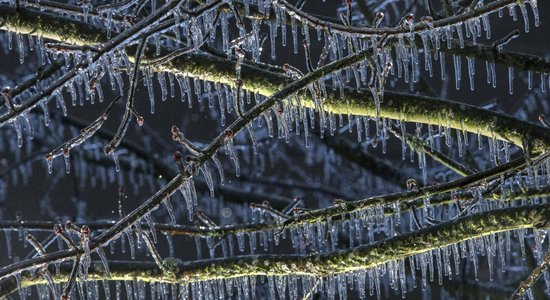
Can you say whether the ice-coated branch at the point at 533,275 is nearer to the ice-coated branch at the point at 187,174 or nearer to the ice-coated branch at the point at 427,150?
the ice-coated branch at the point at 187,174

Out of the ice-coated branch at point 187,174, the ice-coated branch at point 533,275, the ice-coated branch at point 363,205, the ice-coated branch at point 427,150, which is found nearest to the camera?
the ice-coated branch at point 187,174

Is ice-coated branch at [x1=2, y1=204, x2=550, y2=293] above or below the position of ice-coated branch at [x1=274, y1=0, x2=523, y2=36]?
below

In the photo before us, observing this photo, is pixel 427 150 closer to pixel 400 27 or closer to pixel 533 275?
pixel 533 275

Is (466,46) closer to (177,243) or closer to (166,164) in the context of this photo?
(166,164)

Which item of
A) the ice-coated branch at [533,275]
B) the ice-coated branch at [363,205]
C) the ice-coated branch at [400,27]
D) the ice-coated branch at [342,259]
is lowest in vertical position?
the ice-coated branch at [533,275]

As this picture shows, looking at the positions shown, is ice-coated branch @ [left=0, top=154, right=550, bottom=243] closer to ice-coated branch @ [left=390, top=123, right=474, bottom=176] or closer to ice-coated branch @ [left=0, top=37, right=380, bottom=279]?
ice-coated branch @ [left=390, top=123, right=474, bottom=176]

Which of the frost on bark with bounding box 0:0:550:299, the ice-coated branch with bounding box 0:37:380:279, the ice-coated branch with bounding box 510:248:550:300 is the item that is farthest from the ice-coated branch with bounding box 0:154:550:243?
the ice-coated branch with bounding box 0:37:380:279

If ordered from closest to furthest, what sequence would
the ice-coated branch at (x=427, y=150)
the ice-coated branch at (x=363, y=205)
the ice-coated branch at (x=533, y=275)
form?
the ice-coated branch at (x=533, y=275) → the ice-coated branch at (x=363, y=205) → the ice-coated branch at (x=427, y=150)

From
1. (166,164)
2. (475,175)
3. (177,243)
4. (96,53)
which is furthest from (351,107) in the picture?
(177,243)

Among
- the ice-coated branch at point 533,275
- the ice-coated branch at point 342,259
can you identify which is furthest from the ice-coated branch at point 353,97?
the ice-coated branch at point 533,275
